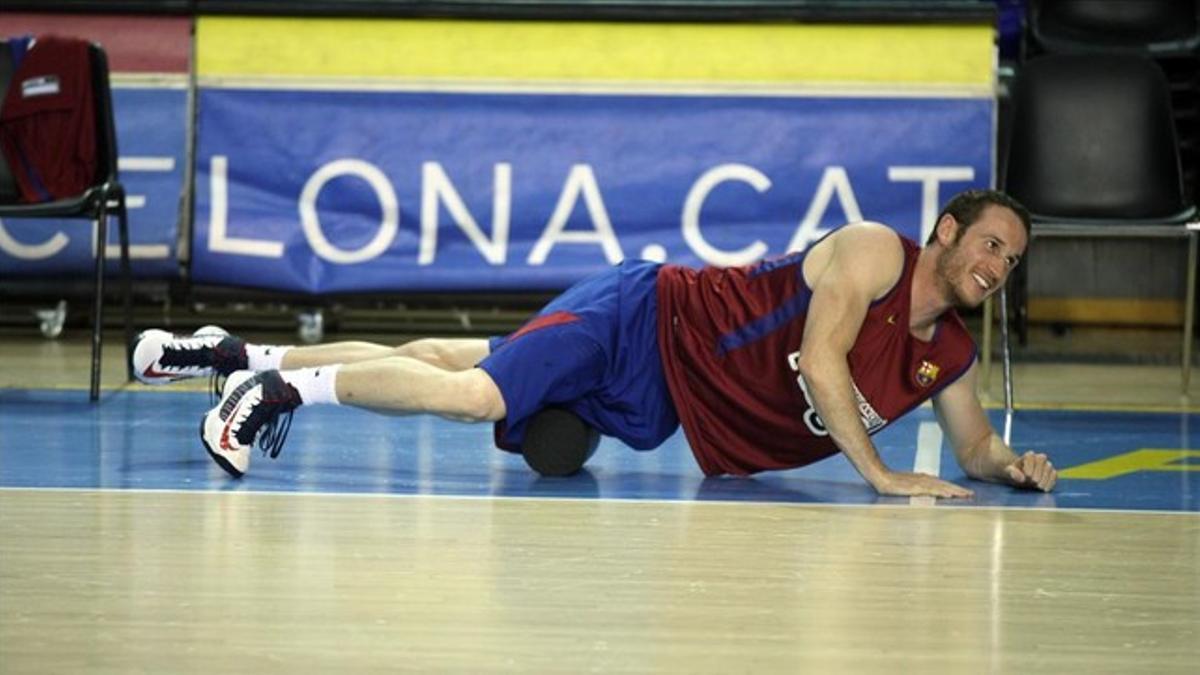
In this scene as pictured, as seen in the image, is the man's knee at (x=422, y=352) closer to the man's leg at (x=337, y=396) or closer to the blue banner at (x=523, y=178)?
the man's leg at (x=337, y=396)

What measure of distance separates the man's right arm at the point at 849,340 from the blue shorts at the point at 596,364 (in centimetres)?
54

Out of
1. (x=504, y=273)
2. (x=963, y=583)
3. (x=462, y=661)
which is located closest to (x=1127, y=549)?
(x=963, y=583)

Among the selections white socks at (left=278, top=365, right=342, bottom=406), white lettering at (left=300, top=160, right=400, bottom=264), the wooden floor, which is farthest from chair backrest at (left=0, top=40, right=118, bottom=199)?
the wooden floor

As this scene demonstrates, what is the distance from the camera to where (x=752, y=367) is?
6.03 m

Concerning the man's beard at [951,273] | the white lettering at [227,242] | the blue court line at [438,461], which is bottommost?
the blue court line at [438,461]

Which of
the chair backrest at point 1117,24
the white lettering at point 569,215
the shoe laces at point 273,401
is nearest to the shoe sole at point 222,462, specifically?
the shoe laces at point 273,401

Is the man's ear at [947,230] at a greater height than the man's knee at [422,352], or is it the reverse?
the man's ear at [947,230]

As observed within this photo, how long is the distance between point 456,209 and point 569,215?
0.51 meters

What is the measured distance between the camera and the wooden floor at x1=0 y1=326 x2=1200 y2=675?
12.4 ft

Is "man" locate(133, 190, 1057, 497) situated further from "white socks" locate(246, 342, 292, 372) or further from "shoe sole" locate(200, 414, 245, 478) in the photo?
"white socks" locate(246, 342, 292, 372)

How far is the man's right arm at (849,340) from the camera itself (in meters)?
5.68

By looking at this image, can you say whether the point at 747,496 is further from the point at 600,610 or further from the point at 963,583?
the point at 600,610

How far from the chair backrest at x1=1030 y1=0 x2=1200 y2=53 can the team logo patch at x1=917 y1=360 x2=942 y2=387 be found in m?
5.12

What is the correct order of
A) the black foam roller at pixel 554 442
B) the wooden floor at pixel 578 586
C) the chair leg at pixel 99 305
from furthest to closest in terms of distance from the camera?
the chair leg at pixel 99 305, the black foam roller at pixel 554 442, the wooden floor at pixel 578 586
